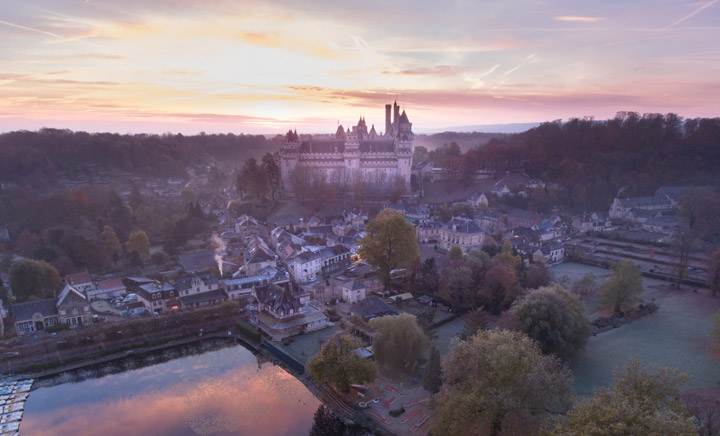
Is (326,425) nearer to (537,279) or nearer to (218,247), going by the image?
(537,279)

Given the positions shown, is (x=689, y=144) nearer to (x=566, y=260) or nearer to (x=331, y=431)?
(x=566, y=260)

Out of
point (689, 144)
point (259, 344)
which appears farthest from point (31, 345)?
point (689, 144)

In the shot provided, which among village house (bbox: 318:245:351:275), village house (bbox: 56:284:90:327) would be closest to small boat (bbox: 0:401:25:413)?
village house (bbox: 56:284:90:327)

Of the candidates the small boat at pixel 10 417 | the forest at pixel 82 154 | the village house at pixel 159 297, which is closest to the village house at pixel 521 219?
the village house at pixel 159 297

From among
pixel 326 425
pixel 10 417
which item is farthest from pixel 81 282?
pixel 326 425

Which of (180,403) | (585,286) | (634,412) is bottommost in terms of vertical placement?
(180,403)

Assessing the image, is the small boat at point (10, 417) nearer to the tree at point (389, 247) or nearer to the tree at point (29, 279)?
the tree at point (29, 279)

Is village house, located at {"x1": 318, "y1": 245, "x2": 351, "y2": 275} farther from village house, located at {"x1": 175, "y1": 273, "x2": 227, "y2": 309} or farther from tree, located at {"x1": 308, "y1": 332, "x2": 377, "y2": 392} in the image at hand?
tree, located at {"x1": 308, "y1": 332, "x2": 377, "y2": 392}
